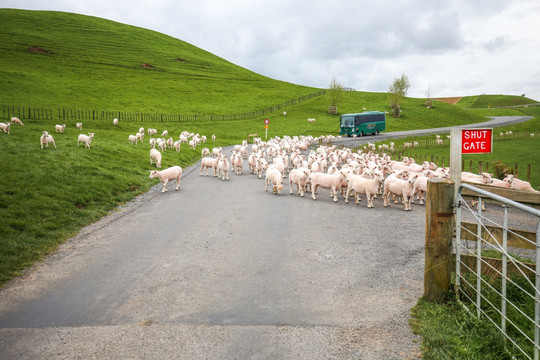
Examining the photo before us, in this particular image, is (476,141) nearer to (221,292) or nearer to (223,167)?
(221,292)

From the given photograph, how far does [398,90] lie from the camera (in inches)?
3551

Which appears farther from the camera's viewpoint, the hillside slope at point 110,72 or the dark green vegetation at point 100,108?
the hillside slope at point 110,72

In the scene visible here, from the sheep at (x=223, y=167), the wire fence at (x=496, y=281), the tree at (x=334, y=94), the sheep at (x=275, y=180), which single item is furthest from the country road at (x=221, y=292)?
the tree at (x=334, y=94)

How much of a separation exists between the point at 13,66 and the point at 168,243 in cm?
9440

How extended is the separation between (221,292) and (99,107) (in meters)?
70.3

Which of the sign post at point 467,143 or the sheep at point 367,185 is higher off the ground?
the sign post at point 467,143

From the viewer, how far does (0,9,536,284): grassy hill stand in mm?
12109

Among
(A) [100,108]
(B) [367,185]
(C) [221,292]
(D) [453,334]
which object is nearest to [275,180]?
(B) [367,185]

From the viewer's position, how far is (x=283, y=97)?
10319 centimetres

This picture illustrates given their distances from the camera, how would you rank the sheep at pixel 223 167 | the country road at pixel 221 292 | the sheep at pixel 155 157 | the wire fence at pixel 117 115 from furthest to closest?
the wire fence at pixel 117 115, the sheep at pixel 155 157, the sheep at pixel 223 167, the country road at pixel 221 292

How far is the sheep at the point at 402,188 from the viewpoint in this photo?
14.3 metres

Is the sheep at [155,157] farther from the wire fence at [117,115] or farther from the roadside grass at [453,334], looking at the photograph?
the wire fence at [117,115]

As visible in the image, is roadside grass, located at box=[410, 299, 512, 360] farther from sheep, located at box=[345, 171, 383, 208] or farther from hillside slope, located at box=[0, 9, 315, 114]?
hillside slope, located at box=[0, 9, 315, 114]

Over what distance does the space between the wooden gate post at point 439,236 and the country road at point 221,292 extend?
2.11ft
